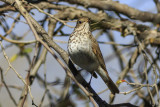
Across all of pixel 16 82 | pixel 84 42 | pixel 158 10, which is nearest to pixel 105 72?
pixel 84 42

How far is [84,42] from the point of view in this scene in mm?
3408

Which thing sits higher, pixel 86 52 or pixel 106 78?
pixel 86 52

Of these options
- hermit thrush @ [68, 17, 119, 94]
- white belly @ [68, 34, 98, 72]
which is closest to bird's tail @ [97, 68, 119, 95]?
hermit thrush @ [68, 17, 119, 94]

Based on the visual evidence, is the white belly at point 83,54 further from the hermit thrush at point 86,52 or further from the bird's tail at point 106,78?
the bird's tail at point 106,78

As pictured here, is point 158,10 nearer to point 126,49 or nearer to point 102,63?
point 126,49

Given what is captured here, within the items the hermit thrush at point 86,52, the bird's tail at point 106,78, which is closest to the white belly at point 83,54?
the hermit thrush at point 86,52

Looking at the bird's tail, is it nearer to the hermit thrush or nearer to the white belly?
the hermit thrush

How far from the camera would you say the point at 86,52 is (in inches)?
133

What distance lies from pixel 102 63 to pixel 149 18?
1300 millimetres

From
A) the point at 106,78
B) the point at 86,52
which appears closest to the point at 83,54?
the point at 86,52

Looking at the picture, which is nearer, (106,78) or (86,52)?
(86,52)

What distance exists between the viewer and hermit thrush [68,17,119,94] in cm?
332

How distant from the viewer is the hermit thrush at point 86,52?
3320mm

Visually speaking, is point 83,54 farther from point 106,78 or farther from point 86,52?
point 106,78
